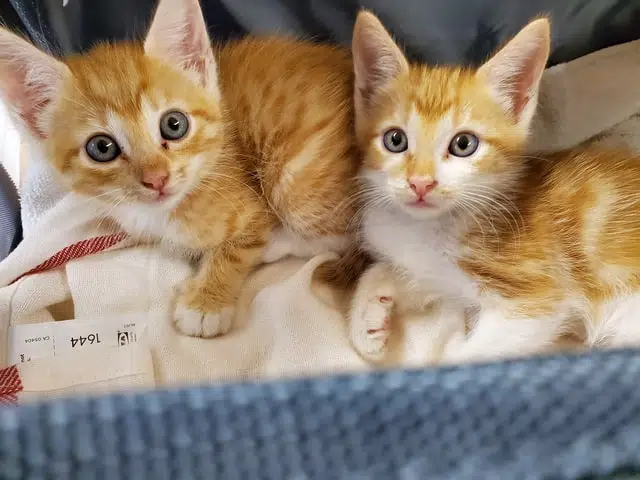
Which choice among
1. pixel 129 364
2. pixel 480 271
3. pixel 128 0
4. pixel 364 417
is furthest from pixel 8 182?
pixel 364 417

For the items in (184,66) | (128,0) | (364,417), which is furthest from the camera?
(128,0)

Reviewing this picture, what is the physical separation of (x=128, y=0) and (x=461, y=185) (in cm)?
84

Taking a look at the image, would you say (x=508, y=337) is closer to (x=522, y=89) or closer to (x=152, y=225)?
(x=522, y=89)

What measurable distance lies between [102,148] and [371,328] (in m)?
0.58

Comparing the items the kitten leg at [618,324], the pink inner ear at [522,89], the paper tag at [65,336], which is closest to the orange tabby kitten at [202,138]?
the paper tag at [65,336]

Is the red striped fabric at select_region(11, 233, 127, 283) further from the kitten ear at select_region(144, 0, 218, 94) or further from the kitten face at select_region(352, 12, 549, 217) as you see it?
the kitten face at select_region(352, 12, 549, 217)

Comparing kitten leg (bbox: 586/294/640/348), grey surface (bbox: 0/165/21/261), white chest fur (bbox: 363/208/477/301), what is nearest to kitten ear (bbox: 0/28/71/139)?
grey surface (bbox: 0/165/21/261)

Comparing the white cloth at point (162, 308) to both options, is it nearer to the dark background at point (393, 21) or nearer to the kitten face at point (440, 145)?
the dark background at point (393, 21)

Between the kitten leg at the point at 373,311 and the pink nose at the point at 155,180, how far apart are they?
1.40 ft

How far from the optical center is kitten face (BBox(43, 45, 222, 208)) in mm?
1146

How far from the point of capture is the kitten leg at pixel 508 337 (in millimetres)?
1146

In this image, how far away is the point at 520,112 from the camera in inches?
48.3

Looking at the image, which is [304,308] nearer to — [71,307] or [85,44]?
[71,307]

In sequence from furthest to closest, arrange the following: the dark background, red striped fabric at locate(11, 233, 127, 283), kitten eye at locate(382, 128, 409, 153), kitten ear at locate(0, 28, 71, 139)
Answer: the dark background → red striped fabric at locate(11, 233, 127, 283) → kitten eye at locate(382, 128, 409, 153) → kitten ear at locate(0, 28, 71, 139)
